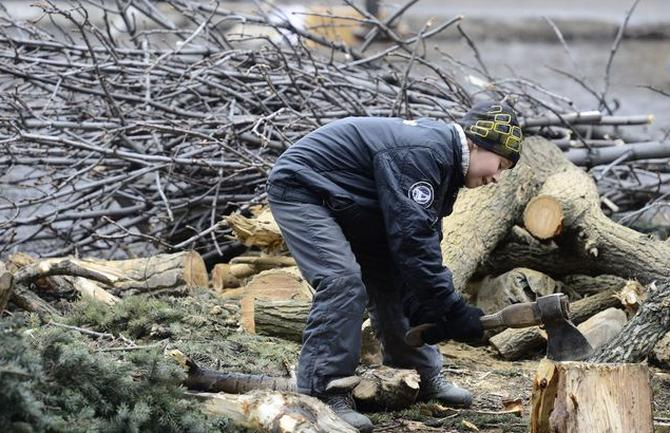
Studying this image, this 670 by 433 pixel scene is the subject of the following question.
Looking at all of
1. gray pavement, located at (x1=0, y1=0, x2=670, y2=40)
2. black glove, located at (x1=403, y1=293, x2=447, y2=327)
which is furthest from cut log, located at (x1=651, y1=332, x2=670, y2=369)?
gray pavement, located at (x1=0, y1=0, x2=670, y2=40)

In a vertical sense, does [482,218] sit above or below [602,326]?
above

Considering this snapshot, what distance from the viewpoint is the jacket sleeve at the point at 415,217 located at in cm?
456

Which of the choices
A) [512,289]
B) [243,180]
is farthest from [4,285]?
[512,289]

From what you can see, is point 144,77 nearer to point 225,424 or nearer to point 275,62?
point 275,62

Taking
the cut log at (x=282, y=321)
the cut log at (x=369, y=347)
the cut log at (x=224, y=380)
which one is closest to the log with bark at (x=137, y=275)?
the cut log at (x=282, y=321)

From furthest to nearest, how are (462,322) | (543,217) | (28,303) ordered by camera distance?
(543,217) < (28,303) < (462,322)

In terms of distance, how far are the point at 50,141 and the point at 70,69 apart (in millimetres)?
1110

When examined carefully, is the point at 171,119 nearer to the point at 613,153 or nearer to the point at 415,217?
the point at 613,153

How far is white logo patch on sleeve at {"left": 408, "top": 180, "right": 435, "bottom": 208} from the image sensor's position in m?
4.59

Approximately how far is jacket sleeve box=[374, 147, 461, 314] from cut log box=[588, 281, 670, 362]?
74 cm

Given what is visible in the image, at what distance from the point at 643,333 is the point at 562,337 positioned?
444mm

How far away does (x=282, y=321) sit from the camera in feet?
19.6

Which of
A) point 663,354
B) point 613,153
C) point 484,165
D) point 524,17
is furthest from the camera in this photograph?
point 524,17

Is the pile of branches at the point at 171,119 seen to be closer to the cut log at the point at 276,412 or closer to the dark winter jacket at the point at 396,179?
the dark winter jacket at the point at 396,179
